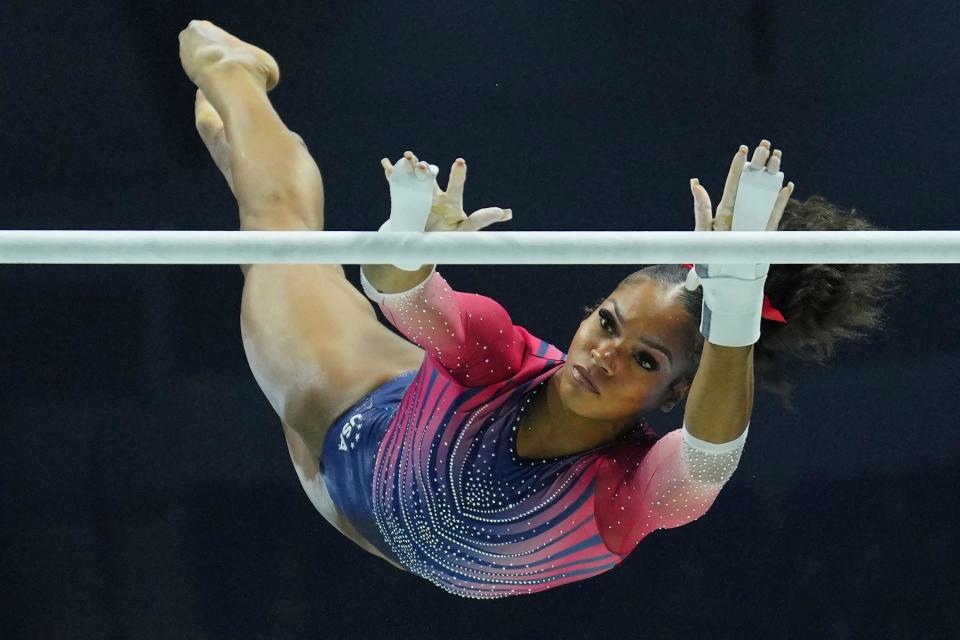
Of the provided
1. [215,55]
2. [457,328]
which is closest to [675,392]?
[457,328]

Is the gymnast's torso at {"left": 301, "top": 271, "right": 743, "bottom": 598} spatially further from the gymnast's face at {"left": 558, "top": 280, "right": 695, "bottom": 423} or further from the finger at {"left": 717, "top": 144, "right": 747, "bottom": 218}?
the finger at {"left": 717, "top": 144, "right": 747, "bottom": 218}

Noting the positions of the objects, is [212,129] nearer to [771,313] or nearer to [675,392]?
[675,392]

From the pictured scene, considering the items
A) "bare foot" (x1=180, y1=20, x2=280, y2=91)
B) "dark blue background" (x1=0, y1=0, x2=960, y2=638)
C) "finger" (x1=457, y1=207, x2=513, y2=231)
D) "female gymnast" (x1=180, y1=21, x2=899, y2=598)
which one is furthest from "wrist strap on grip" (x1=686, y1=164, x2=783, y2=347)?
"dark blue background" (x1=0, y1=0, x2=960, y2=638)

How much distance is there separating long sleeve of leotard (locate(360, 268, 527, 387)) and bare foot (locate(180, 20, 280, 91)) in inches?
25.8

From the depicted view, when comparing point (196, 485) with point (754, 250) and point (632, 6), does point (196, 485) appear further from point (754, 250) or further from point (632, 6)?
point (754, 250)

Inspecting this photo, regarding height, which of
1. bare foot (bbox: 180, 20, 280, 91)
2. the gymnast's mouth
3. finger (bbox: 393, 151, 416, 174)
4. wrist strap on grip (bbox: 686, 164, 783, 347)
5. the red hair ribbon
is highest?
bare foot (bbox: 180, 20, 280, 91)

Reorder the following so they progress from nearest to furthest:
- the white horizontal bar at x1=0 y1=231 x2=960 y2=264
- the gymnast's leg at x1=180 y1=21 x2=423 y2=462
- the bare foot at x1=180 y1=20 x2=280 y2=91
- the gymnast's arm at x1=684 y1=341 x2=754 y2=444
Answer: the white horizontal bar at x1=0 y1=231 x2=960 y2=264 → the gymnast's arm at x1=684 y1=341 x2=754 y2=444 → the gymnast's leg at x1=180 y1=21 x2=423 y2=462 → the bare foot at x1=180 y1=20 x2=280 y2=91

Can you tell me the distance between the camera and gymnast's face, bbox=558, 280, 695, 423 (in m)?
1.65

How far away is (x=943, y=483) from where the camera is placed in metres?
2.76

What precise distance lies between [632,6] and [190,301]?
1170mm

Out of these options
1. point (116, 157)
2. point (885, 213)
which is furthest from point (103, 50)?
point (885, 213)

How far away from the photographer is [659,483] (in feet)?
5.27

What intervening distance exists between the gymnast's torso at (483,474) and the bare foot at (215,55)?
0.65 meters

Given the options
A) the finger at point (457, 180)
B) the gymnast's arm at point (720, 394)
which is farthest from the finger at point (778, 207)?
the finger at point (457, 180)
